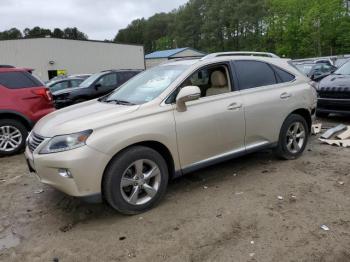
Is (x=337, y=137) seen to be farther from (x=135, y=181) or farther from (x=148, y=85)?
(x=135, y=181)

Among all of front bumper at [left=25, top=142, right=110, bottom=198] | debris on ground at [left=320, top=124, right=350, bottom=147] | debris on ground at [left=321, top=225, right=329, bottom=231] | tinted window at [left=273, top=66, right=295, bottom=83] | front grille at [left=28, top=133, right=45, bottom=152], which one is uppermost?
tinted window at [left=273, top=66, right=295, bottom=83]

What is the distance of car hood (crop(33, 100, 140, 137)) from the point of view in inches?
149

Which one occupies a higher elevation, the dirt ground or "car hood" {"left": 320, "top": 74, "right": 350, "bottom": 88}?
"car hood" {"left": 320, "top": 74, "right": 350, "bottom": 88}

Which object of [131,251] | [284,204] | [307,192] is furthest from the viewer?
[307,192]

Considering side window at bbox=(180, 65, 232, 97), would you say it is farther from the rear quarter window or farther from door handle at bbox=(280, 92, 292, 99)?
door handle at bbox=(280, 92, 292, 99)

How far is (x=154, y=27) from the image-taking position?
100 metres

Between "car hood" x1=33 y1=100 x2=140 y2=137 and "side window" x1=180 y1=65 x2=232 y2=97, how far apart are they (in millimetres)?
973

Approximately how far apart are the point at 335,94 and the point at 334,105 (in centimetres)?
25

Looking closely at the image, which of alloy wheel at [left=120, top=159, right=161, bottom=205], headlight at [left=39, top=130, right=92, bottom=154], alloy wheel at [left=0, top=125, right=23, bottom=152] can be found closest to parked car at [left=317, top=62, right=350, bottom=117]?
alloy wheel at [left=120, top=159, right=161, bottom=205]

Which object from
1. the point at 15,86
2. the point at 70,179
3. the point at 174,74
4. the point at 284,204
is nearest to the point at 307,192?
the point at 284,204

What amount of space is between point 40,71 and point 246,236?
32911 millimetres

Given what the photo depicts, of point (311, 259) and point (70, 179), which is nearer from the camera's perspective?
point (311, 259)

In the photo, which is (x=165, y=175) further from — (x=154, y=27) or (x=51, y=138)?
(x=154, y=27)

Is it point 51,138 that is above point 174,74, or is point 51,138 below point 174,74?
below
